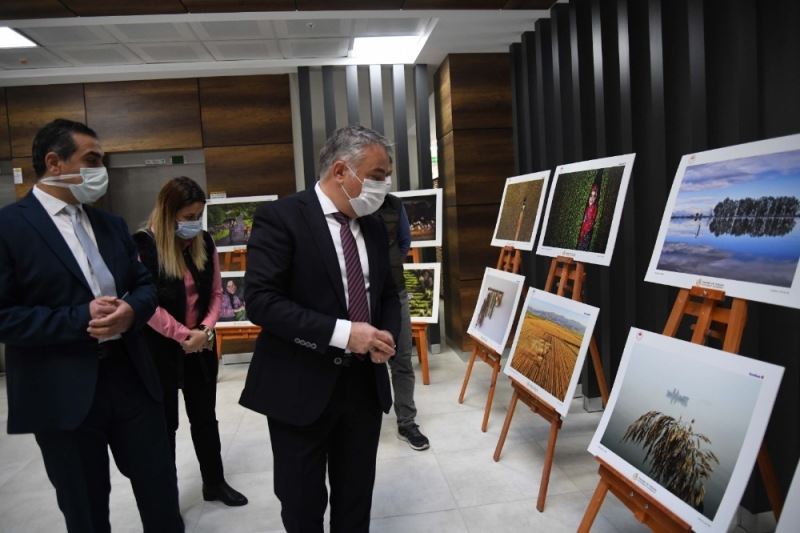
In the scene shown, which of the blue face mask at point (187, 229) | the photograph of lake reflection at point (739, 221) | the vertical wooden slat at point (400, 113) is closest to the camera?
the photograph of lake reflection at point (739, 221)

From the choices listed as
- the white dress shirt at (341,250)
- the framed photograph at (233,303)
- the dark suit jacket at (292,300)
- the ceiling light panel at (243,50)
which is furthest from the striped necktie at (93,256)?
the ceiling light panel at (243,50)

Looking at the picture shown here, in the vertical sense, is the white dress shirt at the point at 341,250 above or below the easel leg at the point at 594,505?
above

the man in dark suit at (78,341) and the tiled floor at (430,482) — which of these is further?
the tiled floor at (430,482)

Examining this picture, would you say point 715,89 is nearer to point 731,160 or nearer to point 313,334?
point 731,160

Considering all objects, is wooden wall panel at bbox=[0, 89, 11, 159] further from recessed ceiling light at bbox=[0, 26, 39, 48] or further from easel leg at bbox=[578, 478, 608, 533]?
easel leg at bbox=[578, 478, 608, 533]

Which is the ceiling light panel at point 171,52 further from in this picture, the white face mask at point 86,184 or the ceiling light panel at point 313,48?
the white face mask at point 86,184

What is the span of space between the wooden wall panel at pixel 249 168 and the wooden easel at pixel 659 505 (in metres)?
4.59

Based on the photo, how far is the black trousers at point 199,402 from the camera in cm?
239

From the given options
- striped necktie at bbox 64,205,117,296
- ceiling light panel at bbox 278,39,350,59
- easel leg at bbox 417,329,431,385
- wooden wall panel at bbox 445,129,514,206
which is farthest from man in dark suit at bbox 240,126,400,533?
ceiling light panel at bbox 278,39,350,59

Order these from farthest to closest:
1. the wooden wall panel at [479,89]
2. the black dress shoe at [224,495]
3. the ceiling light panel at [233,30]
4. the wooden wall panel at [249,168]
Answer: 1. the wooden wall panel at [249,168]
2. the wooden wall panel at [479,89]
3. the ceiling light panel at [233,30]
4. the black dress shoe at [224,495]

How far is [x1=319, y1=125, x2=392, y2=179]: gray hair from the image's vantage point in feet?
5.24

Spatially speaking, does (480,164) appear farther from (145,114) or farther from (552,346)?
(145,114)

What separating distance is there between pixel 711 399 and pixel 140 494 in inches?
80.8

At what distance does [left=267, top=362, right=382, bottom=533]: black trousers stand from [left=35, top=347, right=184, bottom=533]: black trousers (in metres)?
0.51
